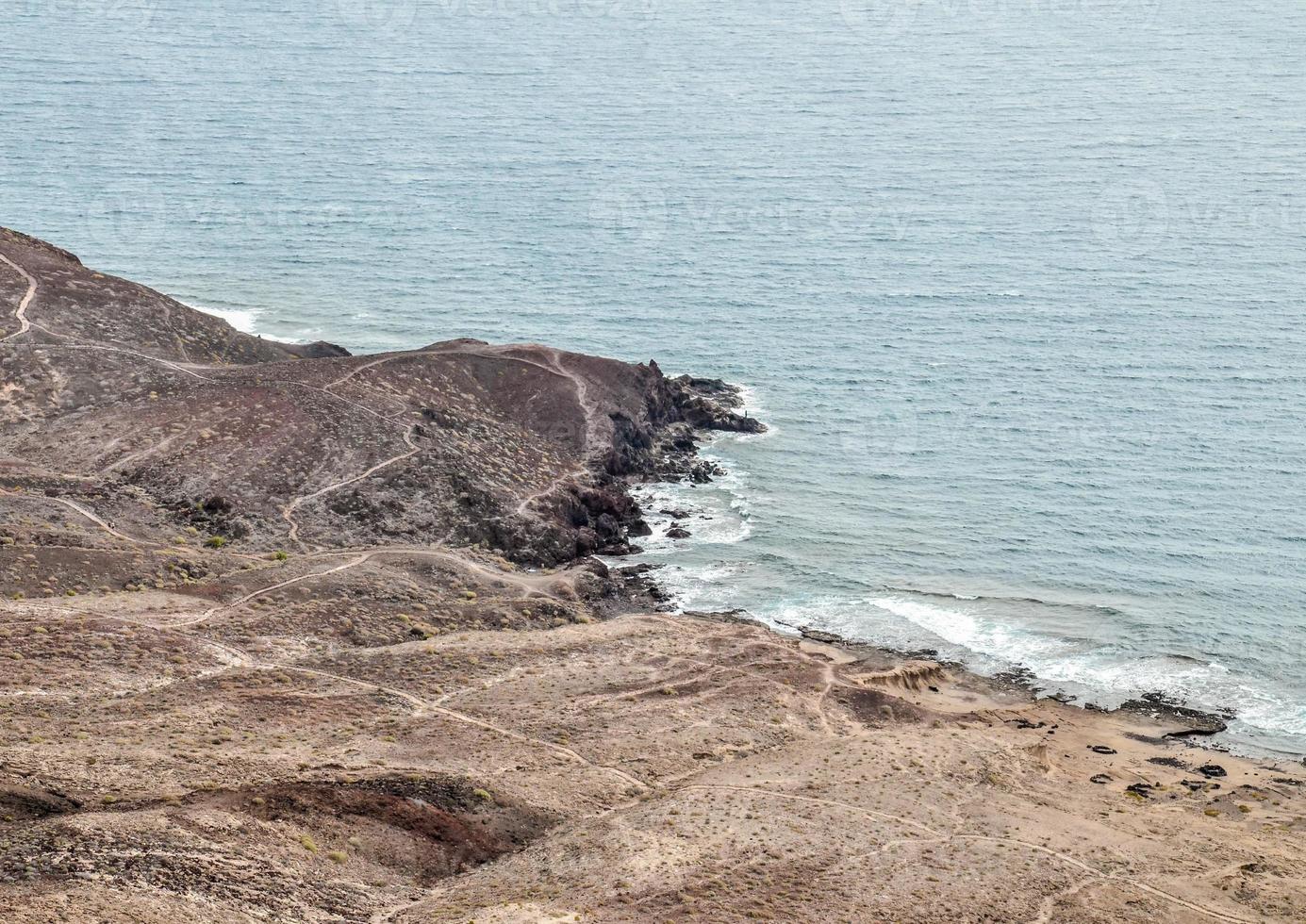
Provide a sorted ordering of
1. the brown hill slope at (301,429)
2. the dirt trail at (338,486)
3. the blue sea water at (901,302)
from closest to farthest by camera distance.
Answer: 1. the dirt trail at (338,486)
2. the brown hill slope at (301,429)
3. the blue sea water at (901,302)

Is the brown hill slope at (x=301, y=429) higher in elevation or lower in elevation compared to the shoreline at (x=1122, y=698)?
higher

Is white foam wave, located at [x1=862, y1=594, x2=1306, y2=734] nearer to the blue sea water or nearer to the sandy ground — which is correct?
the blue sea water

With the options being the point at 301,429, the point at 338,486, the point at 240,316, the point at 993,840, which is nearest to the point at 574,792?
the point at 993,840

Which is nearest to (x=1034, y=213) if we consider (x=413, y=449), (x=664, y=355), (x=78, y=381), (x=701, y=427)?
(x=664, y=355)

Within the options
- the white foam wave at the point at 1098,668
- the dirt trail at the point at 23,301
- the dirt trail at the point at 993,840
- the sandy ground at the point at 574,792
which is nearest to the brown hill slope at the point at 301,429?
the dirt trail at the point at 23,301

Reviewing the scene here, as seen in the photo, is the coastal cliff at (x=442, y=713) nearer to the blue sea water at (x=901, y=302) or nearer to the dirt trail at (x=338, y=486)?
the dirt trail at (x=338, y=486)

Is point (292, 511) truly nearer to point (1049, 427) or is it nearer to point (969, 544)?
point (969, 544)

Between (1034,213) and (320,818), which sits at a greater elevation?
(1034,213)

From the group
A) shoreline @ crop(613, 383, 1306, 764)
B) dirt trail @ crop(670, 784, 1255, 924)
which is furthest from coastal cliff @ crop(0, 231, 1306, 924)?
shoreline @ crop(613, 383, 1306, 764)
